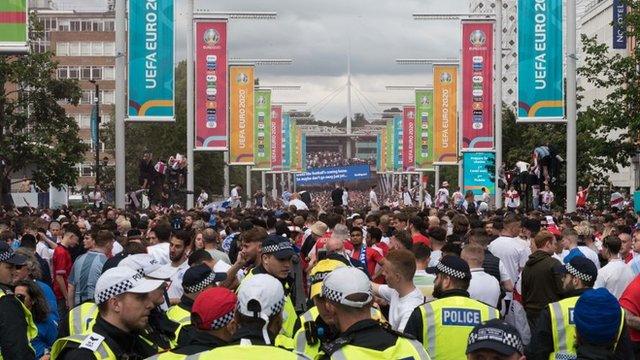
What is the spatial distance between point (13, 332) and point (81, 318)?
0.42 meters

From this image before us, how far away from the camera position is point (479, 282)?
9.66 metres

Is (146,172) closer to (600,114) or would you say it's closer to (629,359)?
(600,114)

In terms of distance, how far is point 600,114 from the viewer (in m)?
32.8

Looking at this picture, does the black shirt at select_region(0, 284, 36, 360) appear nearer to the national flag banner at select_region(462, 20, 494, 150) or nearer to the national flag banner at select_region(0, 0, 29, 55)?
the national flag banner at select_region(0, 0, 29, 55)

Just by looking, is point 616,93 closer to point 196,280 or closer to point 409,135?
point 196,280

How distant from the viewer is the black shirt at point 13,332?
788cm

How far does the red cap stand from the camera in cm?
591

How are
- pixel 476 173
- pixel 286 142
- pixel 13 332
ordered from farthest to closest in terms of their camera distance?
pixel 286 142
pixel 476 173
pixel 13 332

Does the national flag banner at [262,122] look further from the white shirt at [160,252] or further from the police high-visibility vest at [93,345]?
the police high-visibility vest at [93,345]

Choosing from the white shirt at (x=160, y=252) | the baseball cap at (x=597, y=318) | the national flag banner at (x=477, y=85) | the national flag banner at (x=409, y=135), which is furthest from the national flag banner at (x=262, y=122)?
the baseball cap at (x=597, y=318)

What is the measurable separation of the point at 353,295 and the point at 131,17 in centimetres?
2555

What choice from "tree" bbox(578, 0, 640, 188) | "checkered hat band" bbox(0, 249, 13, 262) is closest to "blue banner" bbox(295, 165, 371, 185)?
"tree" bbox(578, 0, 640, 188)

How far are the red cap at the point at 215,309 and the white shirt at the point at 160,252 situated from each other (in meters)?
6.94

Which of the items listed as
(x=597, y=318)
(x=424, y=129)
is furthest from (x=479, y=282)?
(x=424, y=129)
